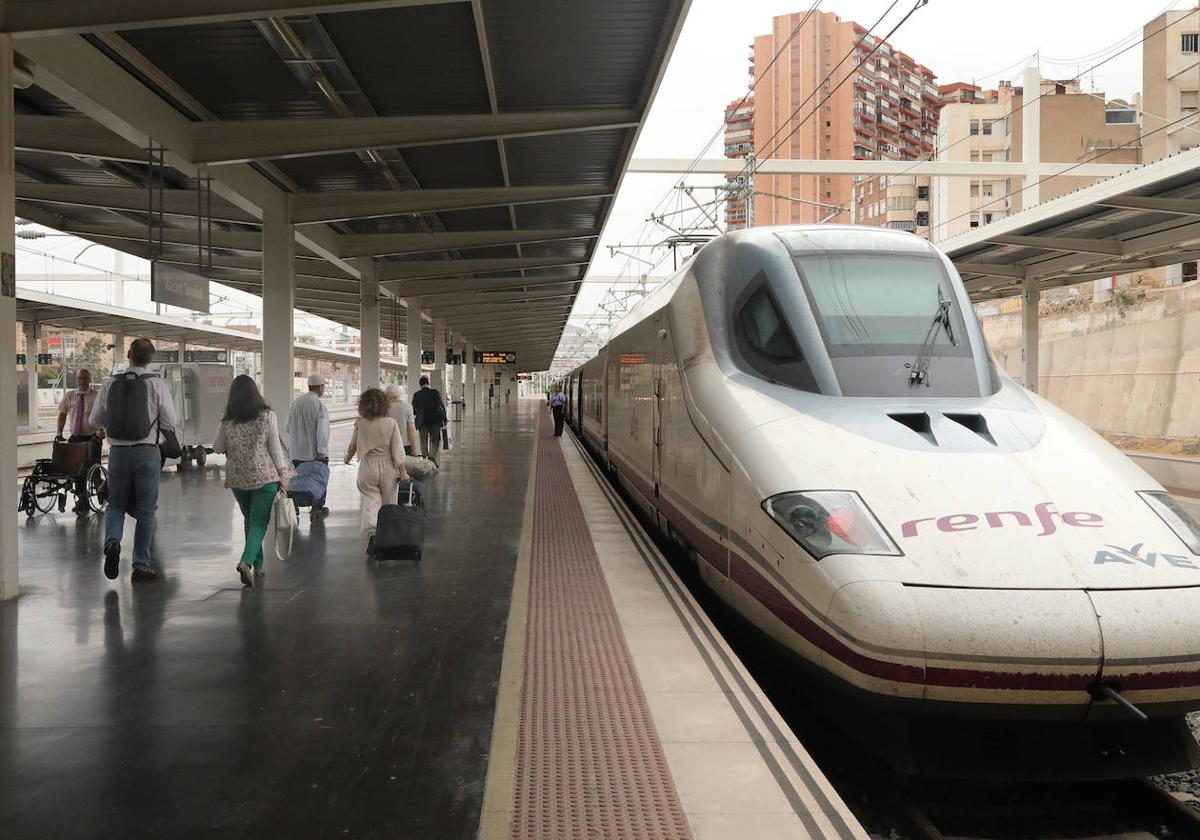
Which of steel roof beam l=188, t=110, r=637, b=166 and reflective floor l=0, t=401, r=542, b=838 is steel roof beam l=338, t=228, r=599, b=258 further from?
reflective floor l=0, t=401, r=542, b=838

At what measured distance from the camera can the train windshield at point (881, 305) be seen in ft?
18.5

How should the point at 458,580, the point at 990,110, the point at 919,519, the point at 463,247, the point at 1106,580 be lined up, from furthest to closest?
the point at 990,110 → the point at 463,247 → the point at 458,580 → the point at 919,519 → the point at 1106,580

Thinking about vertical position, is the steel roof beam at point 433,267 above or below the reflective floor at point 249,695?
above

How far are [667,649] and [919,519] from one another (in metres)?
1.68

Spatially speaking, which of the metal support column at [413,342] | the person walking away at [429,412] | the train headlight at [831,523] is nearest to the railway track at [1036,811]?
the train headlight at [831,523]

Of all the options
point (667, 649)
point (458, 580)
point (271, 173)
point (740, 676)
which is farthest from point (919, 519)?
point (271, 173)

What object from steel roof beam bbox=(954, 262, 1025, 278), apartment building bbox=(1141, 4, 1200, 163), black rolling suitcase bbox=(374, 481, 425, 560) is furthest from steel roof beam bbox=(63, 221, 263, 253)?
apartment building bbox=(1141, 4, 1200, 163)

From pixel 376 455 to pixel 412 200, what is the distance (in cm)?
696

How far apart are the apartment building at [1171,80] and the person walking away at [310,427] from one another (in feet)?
165

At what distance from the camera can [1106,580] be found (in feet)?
12.6

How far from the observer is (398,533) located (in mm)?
7762

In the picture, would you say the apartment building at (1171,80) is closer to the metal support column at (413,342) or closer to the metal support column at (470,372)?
the metal support column at (470,372)

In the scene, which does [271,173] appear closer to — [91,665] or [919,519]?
[91,665]

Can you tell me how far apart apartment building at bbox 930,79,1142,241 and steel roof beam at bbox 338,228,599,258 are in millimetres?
38400
